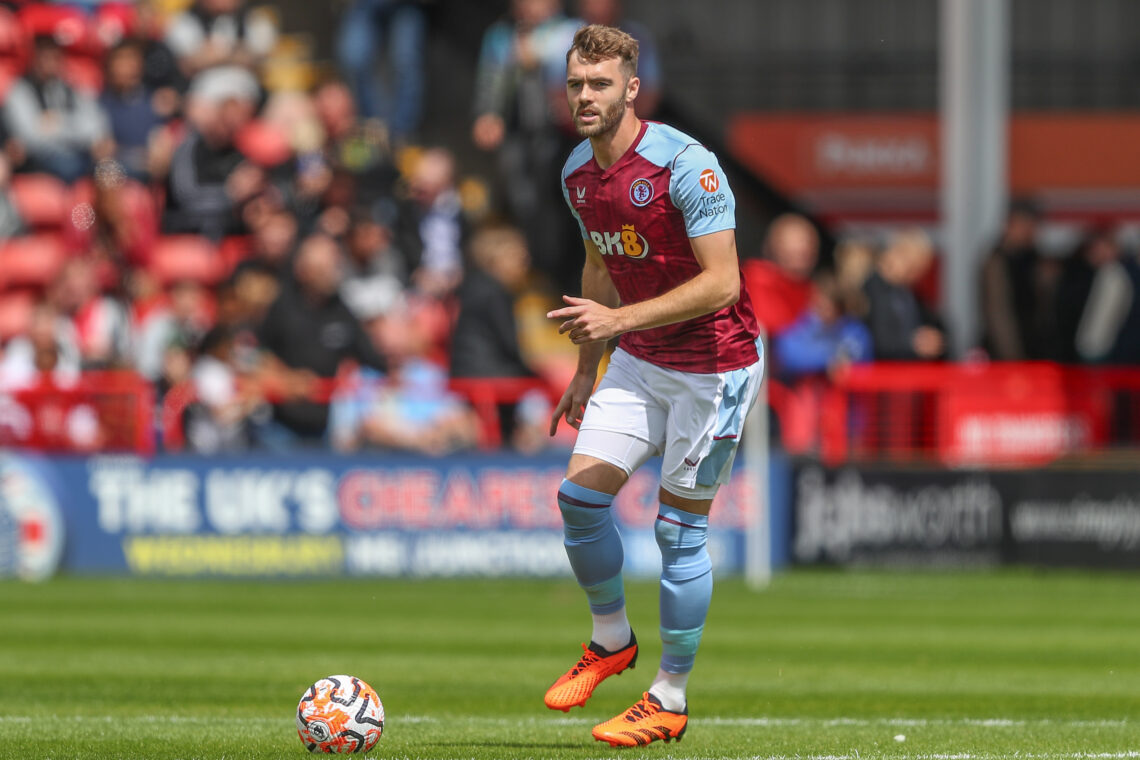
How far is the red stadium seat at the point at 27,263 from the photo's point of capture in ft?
63.7

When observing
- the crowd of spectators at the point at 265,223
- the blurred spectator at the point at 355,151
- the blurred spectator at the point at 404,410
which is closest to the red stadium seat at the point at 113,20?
the crowd of spectators at the point at 265,223

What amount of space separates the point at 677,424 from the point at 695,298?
64cm

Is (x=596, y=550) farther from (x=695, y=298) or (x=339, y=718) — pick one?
(x=339, y=718)

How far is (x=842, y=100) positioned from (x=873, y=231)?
1.87 meters

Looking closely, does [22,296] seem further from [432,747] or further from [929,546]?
[432,747]

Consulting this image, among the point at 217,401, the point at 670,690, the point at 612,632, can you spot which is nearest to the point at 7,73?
the point at 217,401

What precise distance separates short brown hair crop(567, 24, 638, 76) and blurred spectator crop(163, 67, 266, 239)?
37.9ft

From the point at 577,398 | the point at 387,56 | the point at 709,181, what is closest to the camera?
the point at 709,181

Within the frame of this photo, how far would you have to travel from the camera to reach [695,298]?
7.16 meters

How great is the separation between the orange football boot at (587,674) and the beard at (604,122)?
1.97 meters

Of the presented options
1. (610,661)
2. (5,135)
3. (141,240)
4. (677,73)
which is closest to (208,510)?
(141,240)

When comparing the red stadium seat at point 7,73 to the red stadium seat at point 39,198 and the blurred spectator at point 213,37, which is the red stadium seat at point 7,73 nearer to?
the red stadium seat at point 39,198

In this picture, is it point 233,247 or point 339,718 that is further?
point 233,247

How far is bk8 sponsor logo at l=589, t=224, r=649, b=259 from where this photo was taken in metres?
7.42
